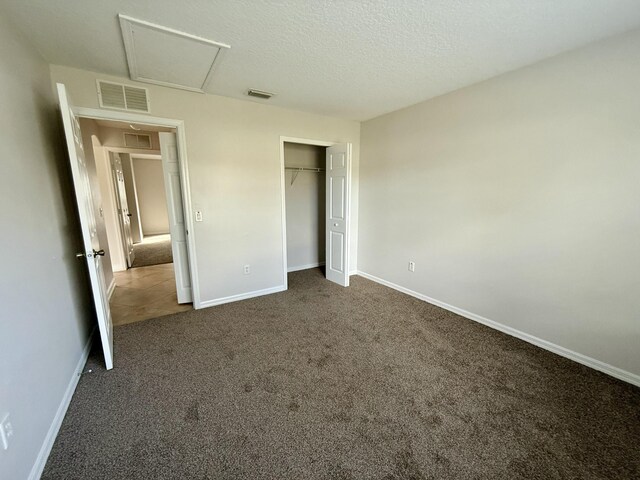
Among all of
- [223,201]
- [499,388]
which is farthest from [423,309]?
[223,201]

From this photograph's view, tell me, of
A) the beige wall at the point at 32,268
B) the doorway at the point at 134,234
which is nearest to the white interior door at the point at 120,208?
the doorway at the point at 134,234

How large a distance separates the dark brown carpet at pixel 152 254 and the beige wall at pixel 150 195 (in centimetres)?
115

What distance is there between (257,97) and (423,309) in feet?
10.5

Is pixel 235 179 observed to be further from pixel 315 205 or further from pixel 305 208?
pixel 315 205

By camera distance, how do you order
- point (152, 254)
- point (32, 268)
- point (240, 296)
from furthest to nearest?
1. point (152, 254)
2. point (240, 296)
3. point (32, 268)

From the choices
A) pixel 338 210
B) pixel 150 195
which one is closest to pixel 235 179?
pixel 338 210

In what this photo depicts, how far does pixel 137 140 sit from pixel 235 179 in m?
2.64

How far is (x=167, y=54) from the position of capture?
2.07m

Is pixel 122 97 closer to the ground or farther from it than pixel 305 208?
farther from it

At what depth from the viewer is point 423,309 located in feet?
10.5

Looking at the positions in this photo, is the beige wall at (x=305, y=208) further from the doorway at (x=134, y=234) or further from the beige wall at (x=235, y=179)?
the doorway at (x=134, y=234)

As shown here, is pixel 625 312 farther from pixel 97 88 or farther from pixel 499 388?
pixel 97 88

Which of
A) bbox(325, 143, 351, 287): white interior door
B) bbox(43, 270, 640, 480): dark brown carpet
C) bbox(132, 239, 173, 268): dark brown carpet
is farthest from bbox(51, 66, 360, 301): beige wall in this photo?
bbox(132, 239, 173, 268): dark brown carpet

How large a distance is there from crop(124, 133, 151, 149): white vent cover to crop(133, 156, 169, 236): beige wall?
375 cm
